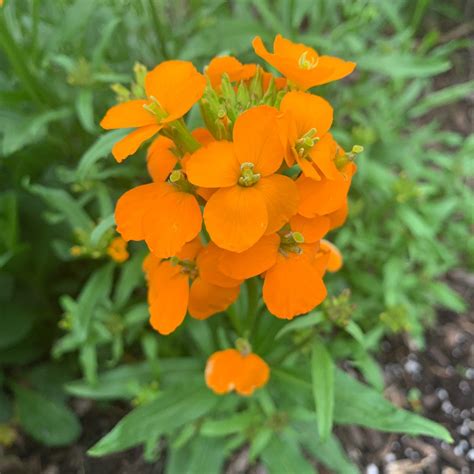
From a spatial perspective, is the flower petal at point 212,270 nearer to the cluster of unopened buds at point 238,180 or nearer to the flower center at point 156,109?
the cluster of unopened buds at point 238,180

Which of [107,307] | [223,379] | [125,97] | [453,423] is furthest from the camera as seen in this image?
[453,423]

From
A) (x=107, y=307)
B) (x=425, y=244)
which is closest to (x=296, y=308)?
(x=107, y=307)

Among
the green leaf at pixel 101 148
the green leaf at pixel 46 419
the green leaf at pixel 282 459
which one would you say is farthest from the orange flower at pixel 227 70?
the green leaf at pixel 46 419

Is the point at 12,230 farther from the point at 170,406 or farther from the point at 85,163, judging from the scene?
the point at 170,406

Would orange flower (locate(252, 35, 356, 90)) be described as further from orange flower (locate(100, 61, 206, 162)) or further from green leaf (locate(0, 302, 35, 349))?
green leaf (locate(0, 302, 35, 349))

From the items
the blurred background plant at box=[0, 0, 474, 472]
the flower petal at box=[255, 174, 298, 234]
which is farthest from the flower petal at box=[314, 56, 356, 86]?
the blurred background plant at box=[0, 0, 474, 472]

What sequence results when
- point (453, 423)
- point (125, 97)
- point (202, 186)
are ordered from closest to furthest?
point (202, 186)
point (125, 97)
point (453, 423)
